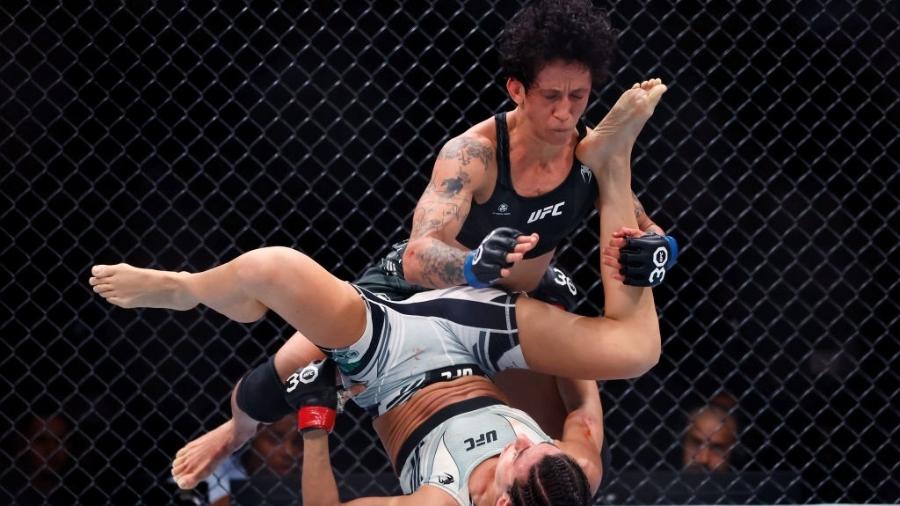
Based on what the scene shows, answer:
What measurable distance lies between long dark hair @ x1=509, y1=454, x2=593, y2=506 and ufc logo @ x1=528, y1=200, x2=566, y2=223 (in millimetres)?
576

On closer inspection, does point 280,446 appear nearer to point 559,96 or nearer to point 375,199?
point 375,199

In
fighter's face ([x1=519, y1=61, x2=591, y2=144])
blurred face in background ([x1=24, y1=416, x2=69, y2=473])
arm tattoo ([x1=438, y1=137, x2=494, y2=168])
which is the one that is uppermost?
fighter's face ([x1=519, y1=61, x2=591, y2=144])

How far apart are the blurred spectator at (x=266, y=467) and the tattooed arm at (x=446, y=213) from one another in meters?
1.26

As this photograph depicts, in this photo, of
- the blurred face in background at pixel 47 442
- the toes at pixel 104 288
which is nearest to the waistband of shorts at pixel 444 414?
the toes at pixel 104 288

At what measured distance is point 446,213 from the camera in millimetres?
1950

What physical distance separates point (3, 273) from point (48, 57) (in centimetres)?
71

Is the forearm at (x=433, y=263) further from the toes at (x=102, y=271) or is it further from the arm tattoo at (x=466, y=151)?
the toes at (x=102, y=271)

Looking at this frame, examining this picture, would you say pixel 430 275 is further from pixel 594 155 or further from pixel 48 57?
pixel 48 57

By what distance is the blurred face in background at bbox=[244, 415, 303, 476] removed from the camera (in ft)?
10.7

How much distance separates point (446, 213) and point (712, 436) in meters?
1.82

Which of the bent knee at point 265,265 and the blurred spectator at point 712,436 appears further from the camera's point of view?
the blurred spectator at point 712,436

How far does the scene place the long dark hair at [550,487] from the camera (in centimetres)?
164

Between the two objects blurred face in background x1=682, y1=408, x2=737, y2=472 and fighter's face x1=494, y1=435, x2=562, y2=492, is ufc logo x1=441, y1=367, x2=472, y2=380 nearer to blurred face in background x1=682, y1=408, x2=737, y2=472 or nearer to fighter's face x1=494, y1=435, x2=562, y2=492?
fighter's face x1=494, y1=435, x2=562, y2=492

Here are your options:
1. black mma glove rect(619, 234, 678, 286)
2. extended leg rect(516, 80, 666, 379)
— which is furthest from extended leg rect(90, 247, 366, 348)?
black mma glove rect(619, 234, 678, 286)
